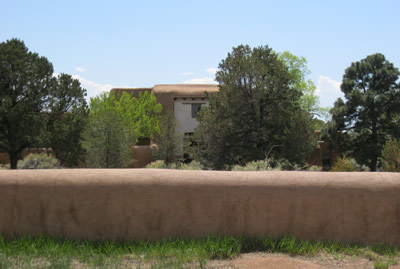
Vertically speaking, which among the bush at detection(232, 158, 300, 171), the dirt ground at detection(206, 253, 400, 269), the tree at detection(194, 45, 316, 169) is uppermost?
the tree at detection(194, 45, 316, 169)

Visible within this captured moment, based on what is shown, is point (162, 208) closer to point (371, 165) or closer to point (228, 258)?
point (228, 258)

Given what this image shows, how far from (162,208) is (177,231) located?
397mm

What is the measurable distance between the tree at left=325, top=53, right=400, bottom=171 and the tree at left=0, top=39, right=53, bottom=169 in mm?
18617

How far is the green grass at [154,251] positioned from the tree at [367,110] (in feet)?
74.5

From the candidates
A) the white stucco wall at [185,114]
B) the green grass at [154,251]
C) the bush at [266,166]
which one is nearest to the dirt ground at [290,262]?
the green grass at [154,251]

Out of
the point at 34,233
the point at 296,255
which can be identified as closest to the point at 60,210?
the point at 34,233

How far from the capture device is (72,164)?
2348 centimetres

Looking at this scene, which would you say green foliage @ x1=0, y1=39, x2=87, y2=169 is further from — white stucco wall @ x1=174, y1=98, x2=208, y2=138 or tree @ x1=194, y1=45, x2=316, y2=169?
white stucco wall @ x1=174, y1=98, x2=208, y2=138

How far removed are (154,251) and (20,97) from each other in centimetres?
1992

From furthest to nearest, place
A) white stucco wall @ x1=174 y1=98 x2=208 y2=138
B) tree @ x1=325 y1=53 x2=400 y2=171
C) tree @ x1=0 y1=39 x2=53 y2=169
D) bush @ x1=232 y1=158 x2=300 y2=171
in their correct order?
white stucco wall @ x1=174 y1=98 x2=208 y2=138 < tree @ x1=325 y1=53 x2=400 y2=171 < tree @ x1=0 y1=39 x2=53 y2=169 < bush @ x1=232 y1=158 x2=300 y2=171

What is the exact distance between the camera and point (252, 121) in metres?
18.9

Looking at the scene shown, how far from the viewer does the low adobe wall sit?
599 cm

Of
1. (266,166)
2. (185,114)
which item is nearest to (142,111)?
(185,114)

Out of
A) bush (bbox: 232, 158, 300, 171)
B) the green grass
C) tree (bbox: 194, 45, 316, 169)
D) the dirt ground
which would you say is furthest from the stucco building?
the dirt ground
